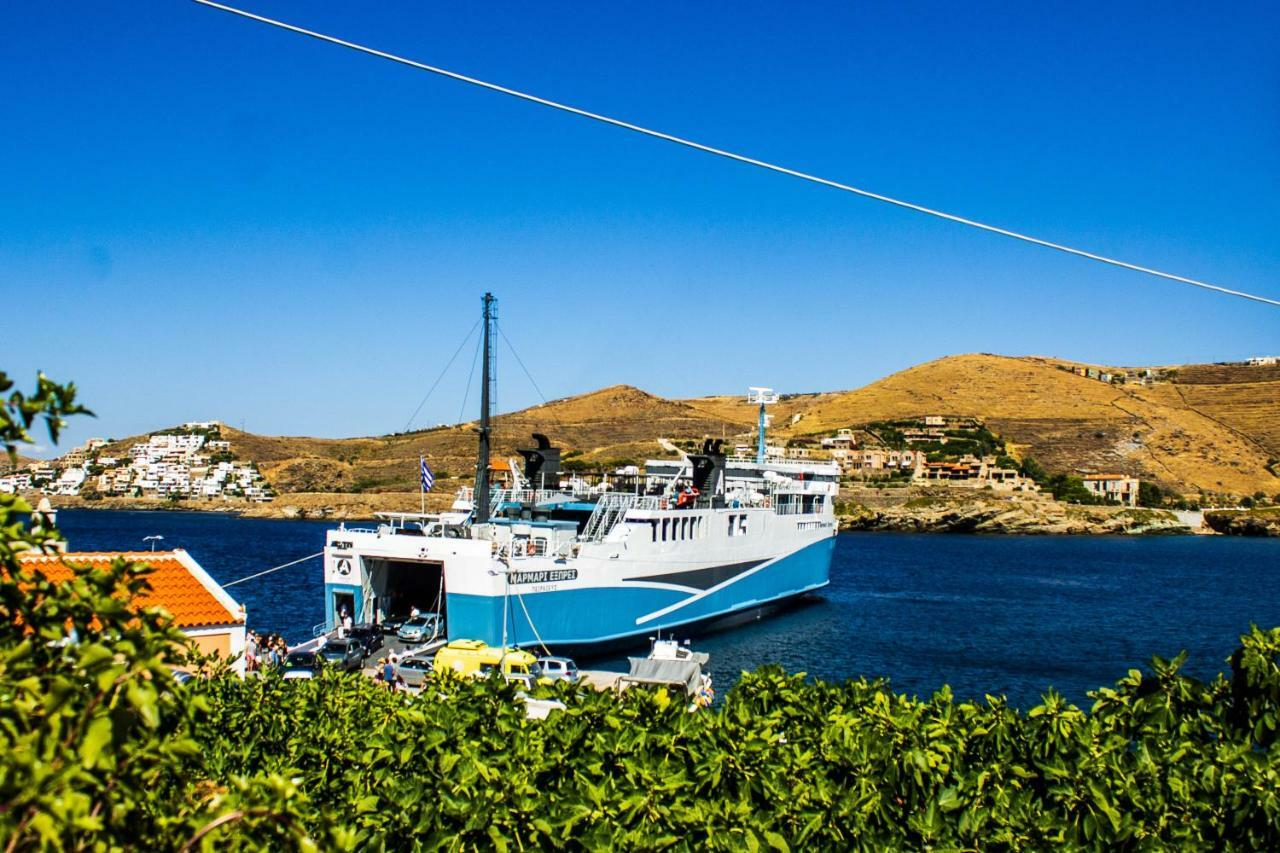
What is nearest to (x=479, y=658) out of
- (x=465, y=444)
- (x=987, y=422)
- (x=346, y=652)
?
(x=346, y=652)

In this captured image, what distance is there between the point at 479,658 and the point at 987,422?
485 ft

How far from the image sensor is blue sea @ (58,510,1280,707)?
112 feet

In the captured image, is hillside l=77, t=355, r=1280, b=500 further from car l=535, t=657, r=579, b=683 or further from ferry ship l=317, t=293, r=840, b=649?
car l=535, t=657, r=579, b=683

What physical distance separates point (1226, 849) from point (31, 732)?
7.35 meters

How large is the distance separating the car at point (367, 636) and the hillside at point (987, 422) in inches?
3952

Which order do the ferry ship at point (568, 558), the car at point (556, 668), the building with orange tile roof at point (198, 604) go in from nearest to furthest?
1. the building with orange tile roof at point (198, 604)
2. the car at point (556, 668)
3. the ferry ship at point (568, 558)

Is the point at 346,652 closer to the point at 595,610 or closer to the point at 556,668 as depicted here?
the point at 556,668

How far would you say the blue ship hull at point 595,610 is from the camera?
28.6 m

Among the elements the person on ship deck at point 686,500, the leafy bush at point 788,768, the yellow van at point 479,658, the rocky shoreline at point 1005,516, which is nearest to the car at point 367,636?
the yellow van at point 479,658

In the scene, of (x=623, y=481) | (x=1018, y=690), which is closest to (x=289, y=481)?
(x=623, y=481)

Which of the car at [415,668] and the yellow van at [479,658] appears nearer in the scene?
the yellow van at [479,658]

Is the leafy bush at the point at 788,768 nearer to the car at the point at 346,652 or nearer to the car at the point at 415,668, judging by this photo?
the car at the point at 415,668

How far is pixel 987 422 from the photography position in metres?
160

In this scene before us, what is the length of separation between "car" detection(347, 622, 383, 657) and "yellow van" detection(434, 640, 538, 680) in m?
4.32
